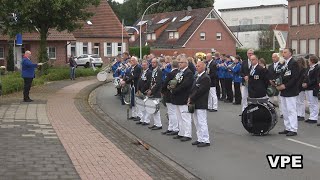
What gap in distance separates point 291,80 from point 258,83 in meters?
1.05

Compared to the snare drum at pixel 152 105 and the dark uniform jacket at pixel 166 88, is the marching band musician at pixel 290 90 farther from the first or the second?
the snare drum at pixel 152 105

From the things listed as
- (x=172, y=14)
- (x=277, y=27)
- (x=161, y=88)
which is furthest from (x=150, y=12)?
(x=161, y=88)

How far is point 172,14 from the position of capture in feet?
261

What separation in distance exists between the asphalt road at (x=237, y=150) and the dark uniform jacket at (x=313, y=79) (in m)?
1.18

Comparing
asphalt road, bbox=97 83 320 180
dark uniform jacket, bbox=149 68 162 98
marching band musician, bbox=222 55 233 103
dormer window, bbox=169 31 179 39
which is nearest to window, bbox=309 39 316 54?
dormer window, bbox=169 31 179 39

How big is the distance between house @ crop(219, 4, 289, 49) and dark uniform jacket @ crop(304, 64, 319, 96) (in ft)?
207

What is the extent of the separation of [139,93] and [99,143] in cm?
332

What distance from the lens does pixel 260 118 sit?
40.3 feet

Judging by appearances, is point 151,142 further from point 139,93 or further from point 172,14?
point 172,14

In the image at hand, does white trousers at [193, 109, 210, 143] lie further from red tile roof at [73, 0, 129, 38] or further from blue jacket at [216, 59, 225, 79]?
red tile roof at [73, 0, 129, 38]

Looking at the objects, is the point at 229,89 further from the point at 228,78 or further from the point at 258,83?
the point at 258,83

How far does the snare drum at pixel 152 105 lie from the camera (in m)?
13.6

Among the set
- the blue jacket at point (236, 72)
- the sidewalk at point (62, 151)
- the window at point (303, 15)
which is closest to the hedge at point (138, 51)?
the window at point (303, 15)

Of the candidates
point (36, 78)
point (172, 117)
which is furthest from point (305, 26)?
point (172, 117)
